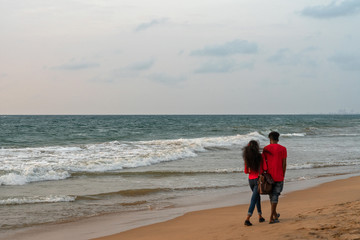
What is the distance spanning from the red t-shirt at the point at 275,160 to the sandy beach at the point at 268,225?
0.81 m

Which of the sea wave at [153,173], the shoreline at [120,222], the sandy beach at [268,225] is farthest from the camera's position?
the sea wave at [153,173]

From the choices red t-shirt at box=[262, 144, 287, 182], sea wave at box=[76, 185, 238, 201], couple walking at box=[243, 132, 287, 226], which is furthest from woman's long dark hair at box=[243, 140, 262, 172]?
sea wave at box=[76, 185, 238, 201]

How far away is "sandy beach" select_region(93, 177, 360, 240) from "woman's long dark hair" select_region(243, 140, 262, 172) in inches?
38.8

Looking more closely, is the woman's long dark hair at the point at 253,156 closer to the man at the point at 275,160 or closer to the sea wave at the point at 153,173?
the man at the point at 275,160

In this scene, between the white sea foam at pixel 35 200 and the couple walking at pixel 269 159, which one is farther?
the white sea foam at pixel 35 200

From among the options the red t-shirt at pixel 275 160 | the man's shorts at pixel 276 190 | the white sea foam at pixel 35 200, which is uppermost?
the red t-shirt at pixel 275 160

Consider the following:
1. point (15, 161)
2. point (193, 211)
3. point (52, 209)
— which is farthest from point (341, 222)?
point (15, 161)

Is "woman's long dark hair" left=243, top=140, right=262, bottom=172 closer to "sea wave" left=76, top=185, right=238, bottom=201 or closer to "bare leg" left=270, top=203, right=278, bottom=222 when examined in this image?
"bare leg" left=270, top=203, right=278, bottom=222

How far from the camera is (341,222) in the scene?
19.8ft

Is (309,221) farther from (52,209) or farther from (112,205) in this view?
(52,209)

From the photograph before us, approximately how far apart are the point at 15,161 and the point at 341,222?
1399 cm

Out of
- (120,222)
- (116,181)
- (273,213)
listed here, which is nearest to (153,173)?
(116,181)

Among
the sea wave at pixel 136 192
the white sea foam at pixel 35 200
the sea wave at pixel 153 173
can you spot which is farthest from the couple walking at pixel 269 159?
the sea wave at pixel 153 173

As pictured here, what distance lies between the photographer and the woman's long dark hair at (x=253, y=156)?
6.40 m
